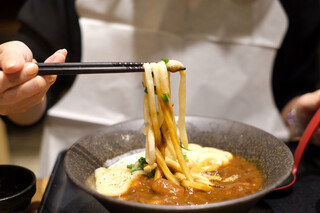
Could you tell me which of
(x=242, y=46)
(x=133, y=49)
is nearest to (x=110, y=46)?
(x=133, y=49)

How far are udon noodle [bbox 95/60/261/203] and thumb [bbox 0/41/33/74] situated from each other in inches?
18.7

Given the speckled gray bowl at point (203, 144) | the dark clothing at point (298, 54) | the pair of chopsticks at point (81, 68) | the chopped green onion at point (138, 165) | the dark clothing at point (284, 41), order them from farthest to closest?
the dark clothing at point (298, 54) → the dark clothing at point (284, 41) → the chopped green onion at point (138, 165) → the pair of chopsticks at point (81, 68) → the speckled gray bowl at point (203, 144)

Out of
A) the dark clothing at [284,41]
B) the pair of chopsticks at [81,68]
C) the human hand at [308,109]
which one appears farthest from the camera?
the dark clothing at [284,41]

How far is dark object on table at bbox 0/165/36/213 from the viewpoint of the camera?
1.28 metres

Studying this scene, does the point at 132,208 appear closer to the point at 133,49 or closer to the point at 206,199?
the point at 206,199

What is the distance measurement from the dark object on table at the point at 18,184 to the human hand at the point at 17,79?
1.11 ft

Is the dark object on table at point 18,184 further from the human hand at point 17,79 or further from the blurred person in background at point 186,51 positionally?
the blurred person in background at point 186,51

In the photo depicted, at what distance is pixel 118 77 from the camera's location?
2475 mm

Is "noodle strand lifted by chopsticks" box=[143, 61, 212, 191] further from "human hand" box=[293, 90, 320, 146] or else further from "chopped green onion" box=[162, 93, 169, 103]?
"human hand" box=[293, 90, 320, 146]

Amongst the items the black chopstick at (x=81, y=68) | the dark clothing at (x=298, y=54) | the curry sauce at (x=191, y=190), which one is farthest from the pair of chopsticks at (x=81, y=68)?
the dark clothing at (x=298, y=54)

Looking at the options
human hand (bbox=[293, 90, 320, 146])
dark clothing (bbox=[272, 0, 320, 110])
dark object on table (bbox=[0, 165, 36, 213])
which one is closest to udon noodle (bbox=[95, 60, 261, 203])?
dark object on table (bbox=[0, 165, 36, 213])

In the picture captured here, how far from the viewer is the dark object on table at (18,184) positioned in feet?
4.20

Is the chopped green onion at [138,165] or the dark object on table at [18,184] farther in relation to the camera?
the chopped green onion at [138,165]

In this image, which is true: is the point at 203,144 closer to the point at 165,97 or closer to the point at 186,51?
the point at 165,97
